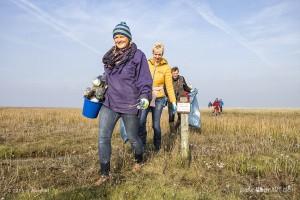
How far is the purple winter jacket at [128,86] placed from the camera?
5.21 meters

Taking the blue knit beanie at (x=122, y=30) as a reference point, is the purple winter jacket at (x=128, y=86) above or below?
below

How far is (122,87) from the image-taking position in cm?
520

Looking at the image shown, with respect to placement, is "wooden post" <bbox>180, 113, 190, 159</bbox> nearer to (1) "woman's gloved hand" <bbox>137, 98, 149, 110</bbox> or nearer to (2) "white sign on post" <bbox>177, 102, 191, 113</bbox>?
(2) "white sign on post" <bbox>177, 102, 191, 113</bbox>

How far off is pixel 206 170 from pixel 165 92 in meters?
2.47

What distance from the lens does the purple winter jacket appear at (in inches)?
205

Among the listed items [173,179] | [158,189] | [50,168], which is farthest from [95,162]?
[158,189]

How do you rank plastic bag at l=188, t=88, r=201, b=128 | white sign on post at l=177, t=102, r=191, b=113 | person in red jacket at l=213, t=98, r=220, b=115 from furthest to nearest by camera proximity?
1. person in red jacket at l=213, t=98, r=220, b=115
2. plastic bag at l=188, t=88, r=201, b=128
3. white sign on post at l=177, t=102, r=191, b=113

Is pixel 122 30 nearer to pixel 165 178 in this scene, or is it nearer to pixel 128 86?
pixel 128 86

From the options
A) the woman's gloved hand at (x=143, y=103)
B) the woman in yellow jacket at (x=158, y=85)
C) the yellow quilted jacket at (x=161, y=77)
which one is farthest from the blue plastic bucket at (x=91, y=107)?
the yellow quilted jacket at (x=161, y=77)

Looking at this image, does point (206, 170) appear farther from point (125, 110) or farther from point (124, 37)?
point (124, 37)

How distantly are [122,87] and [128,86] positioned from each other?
0.27 feet

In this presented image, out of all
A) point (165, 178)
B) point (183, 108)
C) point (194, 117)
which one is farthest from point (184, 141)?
point (194, 117)

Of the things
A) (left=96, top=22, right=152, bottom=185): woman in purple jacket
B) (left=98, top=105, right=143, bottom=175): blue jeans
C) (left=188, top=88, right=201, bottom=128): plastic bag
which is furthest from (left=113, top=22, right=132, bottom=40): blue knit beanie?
(left=188, top=88, right=201, bottom=128): plastic bag

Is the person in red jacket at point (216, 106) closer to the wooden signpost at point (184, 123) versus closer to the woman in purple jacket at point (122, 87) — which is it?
the wooden signpost at point (184, 123)
